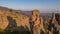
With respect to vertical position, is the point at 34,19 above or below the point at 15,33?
above

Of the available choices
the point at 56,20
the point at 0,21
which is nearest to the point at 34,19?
the point at 0,21

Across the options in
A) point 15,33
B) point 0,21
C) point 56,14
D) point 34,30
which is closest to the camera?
point 34,30

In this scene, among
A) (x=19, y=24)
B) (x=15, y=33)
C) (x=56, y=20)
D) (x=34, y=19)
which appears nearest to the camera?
(x=34, y=19)

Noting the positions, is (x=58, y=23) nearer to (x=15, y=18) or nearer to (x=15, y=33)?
(x=15, y=18)

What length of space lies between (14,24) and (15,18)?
15.1ft

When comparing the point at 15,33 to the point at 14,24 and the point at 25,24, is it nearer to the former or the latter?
the point at 14,24

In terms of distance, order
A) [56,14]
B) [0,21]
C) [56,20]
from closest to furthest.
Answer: [0,21]
[56,20]
[56,14]

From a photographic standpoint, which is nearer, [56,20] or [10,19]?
[10,19]

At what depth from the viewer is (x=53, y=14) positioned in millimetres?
59188

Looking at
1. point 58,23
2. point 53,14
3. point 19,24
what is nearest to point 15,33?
point 19,24

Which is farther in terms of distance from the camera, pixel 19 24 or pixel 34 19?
pixel 19 24

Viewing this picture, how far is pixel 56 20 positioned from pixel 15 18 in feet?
31.4

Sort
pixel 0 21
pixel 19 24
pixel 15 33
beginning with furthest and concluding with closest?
pixel 19 24, pixel 0 21, pixel 15 33

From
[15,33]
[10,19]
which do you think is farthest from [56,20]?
[15,33]
